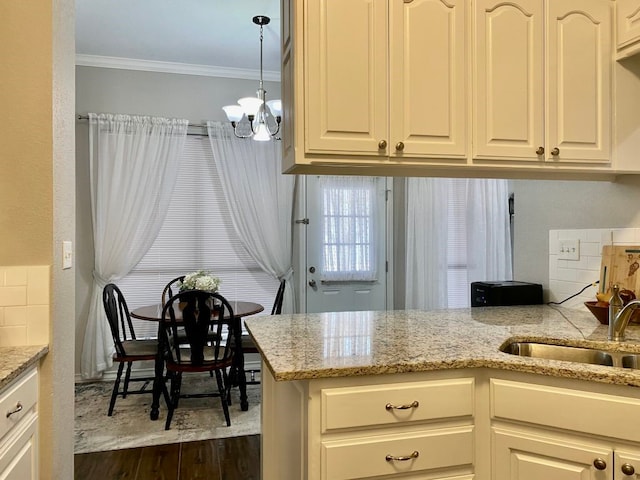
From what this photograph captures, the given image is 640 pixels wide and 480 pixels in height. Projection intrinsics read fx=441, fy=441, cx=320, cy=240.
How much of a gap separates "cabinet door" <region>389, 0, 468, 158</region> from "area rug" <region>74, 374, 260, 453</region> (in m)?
2.17

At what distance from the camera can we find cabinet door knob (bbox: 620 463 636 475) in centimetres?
125

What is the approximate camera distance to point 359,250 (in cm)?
435

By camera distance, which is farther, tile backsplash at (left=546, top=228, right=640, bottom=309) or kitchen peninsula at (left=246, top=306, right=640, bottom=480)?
tile backsplash at (left=546, top=228, right=640, bottom=309)

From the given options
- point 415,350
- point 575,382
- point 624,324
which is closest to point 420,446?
point 415,350

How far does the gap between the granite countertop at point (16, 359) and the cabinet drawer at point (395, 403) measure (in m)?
0.95

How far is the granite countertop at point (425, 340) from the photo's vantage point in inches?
51.6

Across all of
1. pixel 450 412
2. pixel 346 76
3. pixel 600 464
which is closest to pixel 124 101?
pixel 346 76

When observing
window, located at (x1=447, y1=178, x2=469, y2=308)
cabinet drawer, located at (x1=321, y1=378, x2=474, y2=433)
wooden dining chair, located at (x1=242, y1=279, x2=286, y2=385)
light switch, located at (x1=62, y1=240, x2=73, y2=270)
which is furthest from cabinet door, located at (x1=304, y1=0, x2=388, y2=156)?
window, located at (x1=447, y1=178, x2=469, y2=308)

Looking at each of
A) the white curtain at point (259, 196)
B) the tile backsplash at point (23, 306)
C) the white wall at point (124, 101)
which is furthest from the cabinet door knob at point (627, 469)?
the white wall at point (124, 101)

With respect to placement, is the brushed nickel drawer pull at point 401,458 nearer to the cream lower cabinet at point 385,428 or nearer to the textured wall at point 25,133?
the cream lower cabinet at point 385,428

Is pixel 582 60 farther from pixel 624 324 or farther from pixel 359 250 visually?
pixel 359 250

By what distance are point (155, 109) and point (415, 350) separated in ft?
11.6

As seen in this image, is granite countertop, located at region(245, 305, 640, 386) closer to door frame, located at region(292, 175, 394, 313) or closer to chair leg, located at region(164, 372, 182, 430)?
chair leg, located at region(164, 372, 182, 430)

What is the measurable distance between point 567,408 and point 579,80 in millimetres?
1365
